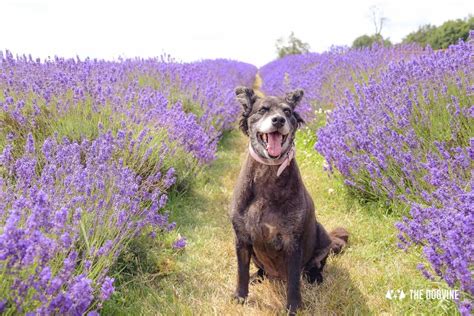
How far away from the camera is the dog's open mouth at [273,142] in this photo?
8.09 feet

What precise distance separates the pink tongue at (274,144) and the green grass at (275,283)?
1.01 metres

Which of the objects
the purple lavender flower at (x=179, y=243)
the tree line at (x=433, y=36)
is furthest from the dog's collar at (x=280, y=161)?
the tree line at (x=433, y=36)

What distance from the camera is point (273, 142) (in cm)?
249

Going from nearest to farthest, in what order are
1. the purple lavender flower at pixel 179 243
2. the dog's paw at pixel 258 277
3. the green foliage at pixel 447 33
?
the dog's paw at pixel 258 277, the purple lavender flower at pixel 179 243, the green foliage at pixel 447 33

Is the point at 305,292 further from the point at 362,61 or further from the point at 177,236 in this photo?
the point at 362,61

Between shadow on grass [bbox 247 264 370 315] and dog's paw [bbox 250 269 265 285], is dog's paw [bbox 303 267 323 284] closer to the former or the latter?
shadow on grass [bbox 247 264 370 315]

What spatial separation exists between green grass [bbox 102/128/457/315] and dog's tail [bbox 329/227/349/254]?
0.07m

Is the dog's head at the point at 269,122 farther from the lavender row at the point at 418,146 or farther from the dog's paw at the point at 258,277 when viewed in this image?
the dog's paw at the point at 258,277

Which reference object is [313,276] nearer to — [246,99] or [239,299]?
[239,299]

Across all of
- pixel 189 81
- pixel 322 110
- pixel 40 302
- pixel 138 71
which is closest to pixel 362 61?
pixel 322 110

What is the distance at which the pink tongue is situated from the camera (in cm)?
246

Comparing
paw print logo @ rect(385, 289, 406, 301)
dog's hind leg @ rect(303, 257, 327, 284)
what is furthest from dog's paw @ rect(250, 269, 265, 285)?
paw print logo @ rect(385, 289, 406, 301)

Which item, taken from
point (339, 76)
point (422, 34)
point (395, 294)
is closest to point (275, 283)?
point (395, 294)

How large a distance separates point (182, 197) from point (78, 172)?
199cm
